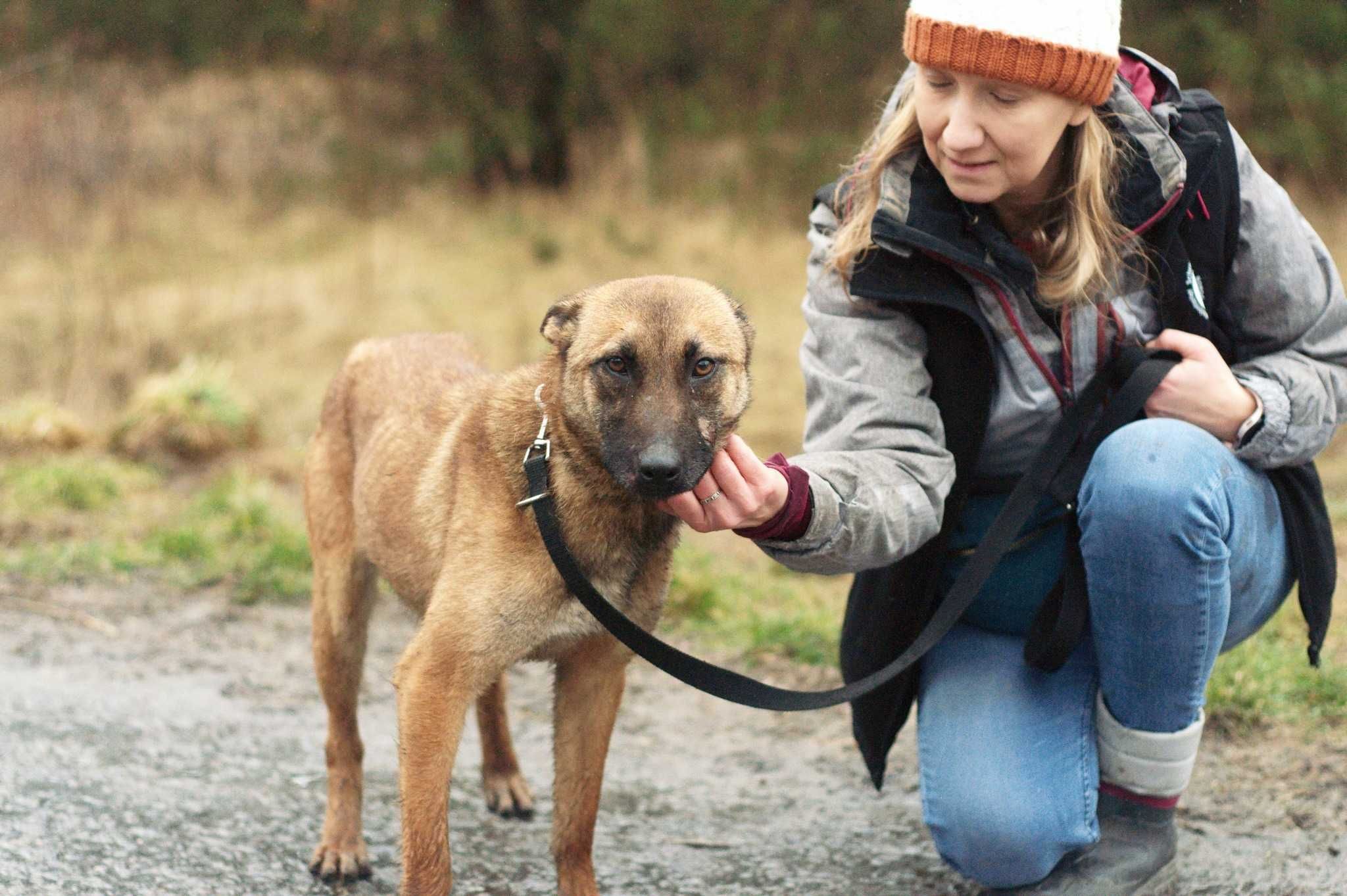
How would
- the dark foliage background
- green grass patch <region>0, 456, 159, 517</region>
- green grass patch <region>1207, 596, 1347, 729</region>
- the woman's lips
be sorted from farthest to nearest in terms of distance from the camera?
the dark foliage background, green grass patch <region>0, 456, 159, 517</region>, green grass patch <region>1207, 596, 1347, 729</region>, the woman's lips

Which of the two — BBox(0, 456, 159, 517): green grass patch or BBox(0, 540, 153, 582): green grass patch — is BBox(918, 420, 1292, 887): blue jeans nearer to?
BBox(0, 540, 153, 582): green grass patch

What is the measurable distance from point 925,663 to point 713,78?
337 inches

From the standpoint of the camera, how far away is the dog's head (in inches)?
103

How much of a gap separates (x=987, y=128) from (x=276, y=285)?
25.8 ft

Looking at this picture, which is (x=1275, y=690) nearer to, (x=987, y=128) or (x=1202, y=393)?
(x=1202, y=393)

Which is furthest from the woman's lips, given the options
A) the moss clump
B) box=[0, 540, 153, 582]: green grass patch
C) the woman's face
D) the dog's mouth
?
the moss clump

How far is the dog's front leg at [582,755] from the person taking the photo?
3.13m

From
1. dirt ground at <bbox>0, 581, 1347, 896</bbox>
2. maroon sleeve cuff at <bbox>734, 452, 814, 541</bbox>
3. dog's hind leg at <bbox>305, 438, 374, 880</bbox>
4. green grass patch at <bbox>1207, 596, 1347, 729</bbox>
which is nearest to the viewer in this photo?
maroon sleeve cuff at <bbox>734, 452, 814, 541</bbox>

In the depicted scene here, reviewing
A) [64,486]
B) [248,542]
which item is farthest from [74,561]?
[64,486]

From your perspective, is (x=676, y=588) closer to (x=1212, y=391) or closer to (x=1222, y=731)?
(x=1222, y=731)

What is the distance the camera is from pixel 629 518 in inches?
117

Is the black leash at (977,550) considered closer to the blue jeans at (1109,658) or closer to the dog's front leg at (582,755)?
the blue jeans at (1109,658)

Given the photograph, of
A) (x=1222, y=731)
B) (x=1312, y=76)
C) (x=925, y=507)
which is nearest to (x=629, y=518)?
(x=925, y=507)

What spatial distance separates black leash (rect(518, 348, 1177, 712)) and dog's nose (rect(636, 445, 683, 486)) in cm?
35
